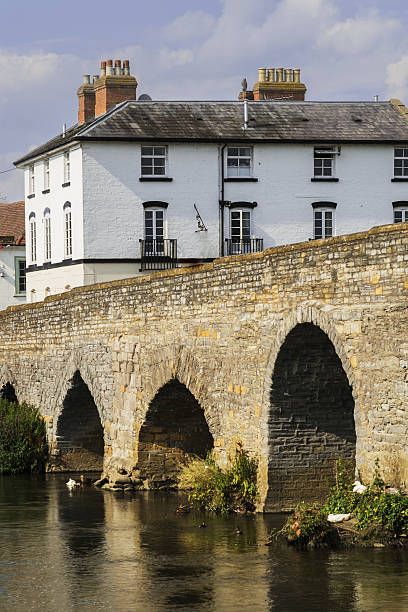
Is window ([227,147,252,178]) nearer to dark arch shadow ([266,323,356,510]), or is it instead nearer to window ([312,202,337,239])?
window ([312,202,337,239])

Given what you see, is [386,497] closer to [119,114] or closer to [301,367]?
[301,367]

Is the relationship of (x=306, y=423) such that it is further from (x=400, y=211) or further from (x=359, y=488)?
(x=400, y=211)

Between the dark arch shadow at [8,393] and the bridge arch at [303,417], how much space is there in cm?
1391

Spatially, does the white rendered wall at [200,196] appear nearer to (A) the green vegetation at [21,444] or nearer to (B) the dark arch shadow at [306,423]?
(A) the green vegetation at [21,444]

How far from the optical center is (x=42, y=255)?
4584cm

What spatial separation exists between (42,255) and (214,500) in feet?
91.9

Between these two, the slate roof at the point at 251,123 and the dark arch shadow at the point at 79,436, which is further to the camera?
the slate roof at the point at 251,123

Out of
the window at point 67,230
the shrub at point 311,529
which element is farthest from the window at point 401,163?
the shrub at point 311,529

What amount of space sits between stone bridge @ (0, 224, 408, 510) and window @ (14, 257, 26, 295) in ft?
82.2

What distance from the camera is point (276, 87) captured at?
1799 inches

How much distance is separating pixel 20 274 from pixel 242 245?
1399 centimetres

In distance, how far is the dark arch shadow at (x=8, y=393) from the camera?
101 feet

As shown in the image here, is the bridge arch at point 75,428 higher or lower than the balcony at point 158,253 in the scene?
lower

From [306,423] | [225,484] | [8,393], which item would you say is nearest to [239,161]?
[8,393]
